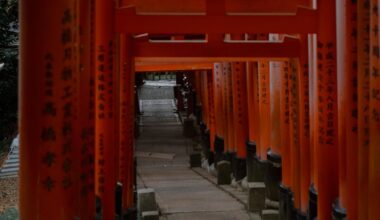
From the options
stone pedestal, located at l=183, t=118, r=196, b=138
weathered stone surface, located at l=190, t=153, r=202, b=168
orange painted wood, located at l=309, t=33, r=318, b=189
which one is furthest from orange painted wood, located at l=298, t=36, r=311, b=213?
stone pedestal, located at l=183, t=118, r=196, b=138

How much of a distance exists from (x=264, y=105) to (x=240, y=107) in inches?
102

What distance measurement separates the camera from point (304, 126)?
274 inches

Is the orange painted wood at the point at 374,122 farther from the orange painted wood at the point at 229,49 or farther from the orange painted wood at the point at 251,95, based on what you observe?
the orange painted wood at the point at 251,95

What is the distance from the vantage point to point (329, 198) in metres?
5.62

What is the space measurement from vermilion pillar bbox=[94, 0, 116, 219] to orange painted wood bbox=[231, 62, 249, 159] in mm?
6499

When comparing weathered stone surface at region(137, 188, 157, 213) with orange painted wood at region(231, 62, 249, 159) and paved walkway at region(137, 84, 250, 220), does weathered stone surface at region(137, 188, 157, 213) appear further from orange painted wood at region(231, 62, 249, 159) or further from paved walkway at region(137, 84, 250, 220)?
orange painted wood at region(231, 62, 249, 159)

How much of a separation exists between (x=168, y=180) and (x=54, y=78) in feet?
38.8

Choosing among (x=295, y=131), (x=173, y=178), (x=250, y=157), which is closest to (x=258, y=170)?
(x=250, y=157)

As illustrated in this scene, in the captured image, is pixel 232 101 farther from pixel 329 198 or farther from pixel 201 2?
pixel 329 198

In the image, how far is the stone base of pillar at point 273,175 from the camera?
31.0 ft

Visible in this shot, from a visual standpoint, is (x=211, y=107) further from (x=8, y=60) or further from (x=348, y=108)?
(x=348, y=108)

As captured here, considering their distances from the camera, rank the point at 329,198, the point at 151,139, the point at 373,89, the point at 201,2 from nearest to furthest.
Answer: the point at 373,89
the point at 329,198
the point at 201,2
the point at 151,139

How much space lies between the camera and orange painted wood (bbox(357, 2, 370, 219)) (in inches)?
168

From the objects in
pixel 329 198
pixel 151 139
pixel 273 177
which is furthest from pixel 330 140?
pixel 151 139
